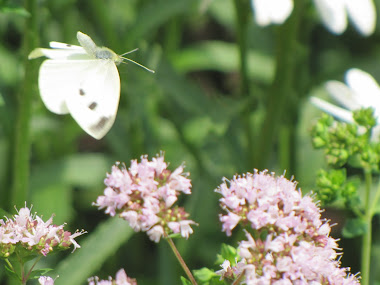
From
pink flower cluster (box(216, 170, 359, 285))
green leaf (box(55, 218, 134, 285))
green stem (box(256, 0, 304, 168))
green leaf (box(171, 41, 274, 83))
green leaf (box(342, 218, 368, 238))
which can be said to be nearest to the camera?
pink flower cluster (box(216, 170, 359, 285))

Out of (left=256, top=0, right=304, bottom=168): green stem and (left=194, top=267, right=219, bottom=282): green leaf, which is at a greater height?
(left=256, top=0, right=304, bottom=168): green stem

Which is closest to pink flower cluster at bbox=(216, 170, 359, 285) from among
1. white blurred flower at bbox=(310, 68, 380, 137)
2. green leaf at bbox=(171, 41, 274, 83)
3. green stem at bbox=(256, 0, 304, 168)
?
white blurred flower at bbox=(310, 68, 380, 137)

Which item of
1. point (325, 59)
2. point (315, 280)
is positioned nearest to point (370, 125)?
point (315, 280)

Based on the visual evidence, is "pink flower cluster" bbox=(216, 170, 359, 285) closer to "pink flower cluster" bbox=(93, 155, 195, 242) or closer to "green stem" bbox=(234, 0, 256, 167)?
"pink flower cluster" bbox=(93, 155, 195, 242)

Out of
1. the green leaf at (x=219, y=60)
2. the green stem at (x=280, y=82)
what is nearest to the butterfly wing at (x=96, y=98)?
the green stem at (x=280, y=82)

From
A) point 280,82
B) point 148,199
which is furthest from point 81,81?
point 280,82

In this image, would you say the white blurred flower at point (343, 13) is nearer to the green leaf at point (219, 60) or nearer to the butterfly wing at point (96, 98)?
the green leaf at point (219, 60)
